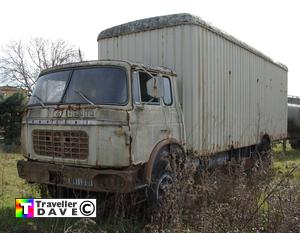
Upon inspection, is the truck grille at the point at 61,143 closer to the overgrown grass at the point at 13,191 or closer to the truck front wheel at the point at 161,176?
the truck front wheel at the point at 161,176

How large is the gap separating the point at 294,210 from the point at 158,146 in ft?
6.56

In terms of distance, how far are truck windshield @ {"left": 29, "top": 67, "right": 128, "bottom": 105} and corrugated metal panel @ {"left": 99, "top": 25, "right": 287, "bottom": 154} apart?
167 centimetres

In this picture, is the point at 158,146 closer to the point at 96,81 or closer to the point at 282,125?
the point at 96,81

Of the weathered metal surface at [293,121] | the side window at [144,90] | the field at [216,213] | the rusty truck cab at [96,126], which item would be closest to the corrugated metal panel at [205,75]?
the rusty truck cab at [96,126]

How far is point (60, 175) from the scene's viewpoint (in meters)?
4.86

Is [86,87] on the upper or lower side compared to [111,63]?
lower

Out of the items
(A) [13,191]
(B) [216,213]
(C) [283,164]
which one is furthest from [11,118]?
(B) [216,213]

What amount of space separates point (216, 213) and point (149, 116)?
5.48 feet

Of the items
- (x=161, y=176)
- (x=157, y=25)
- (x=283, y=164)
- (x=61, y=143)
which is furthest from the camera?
(x=283, y=164)

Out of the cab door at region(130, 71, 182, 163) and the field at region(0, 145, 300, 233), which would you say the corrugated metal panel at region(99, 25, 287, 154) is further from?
the field at region(0, 145, 300, 233)

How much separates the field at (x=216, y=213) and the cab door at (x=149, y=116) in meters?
0.73

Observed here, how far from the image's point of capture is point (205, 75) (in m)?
6.44

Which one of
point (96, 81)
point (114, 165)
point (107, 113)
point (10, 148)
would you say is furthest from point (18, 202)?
point (10, 148)

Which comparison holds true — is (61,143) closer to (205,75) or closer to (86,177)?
(86,177)
